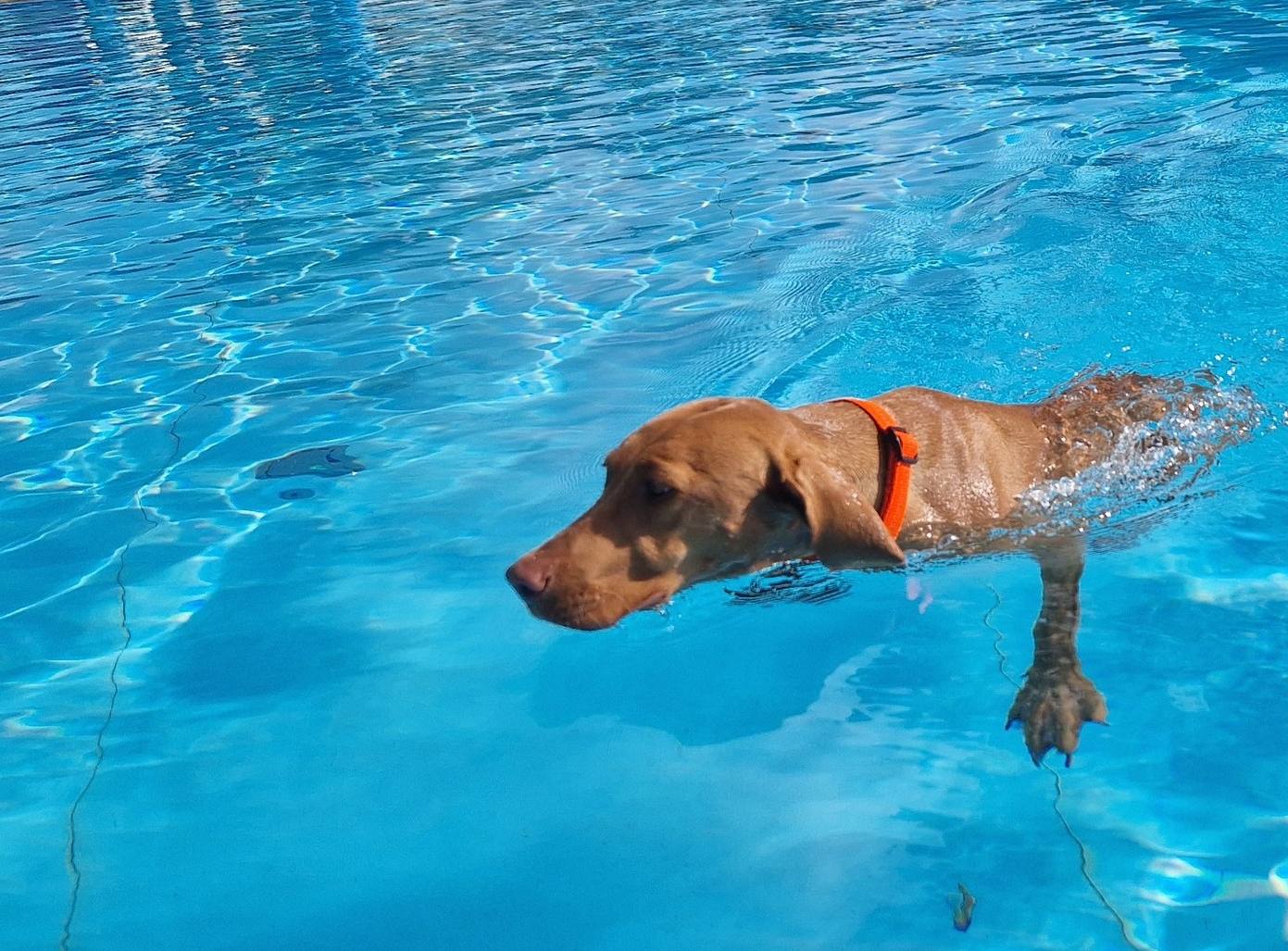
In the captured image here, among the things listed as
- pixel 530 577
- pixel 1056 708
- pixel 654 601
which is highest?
pixel 530 577

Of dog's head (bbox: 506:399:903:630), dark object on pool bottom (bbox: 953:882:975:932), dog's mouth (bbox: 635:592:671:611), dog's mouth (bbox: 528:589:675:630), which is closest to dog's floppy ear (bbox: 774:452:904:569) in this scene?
dog's head (bbox: 506:399:903:630)

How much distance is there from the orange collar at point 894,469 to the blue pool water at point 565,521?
1.84 ft

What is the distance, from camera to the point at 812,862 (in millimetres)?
3531

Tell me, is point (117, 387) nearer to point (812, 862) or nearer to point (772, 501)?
point (772, 501)

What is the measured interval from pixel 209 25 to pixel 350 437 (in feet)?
71.8

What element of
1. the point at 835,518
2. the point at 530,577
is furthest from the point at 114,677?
the point at 835,518

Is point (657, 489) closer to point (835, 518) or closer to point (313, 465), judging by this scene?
point (835, 518)

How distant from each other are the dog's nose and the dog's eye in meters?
0.37

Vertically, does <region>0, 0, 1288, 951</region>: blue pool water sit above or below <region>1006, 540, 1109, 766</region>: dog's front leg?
below

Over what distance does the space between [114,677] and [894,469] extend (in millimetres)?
2829

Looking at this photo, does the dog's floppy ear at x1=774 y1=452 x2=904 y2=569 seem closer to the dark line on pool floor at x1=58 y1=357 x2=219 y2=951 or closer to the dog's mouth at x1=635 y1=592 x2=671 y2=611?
the dog's mouth at x1=635 y1=592 x2=671 y2=611

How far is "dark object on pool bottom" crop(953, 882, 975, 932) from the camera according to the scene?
326cm

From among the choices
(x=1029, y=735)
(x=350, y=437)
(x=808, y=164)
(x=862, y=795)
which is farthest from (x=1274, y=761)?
(x=808, y=164)

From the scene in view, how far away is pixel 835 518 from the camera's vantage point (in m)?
3.71
